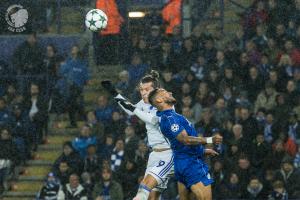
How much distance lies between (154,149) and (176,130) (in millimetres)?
1247

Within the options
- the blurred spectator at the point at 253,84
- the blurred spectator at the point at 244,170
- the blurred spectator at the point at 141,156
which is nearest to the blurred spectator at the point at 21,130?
the blurred spectator at the point at 141,156

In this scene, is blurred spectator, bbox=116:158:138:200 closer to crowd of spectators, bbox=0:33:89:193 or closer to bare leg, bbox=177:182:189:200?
crowd of spectators, bbox=0:33:89:193

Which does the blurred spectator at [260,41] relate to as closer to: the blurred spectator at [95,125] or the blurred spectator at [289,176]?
the blurred spectator at [289,176]

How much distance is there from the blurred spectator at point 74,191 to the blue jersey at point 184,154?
589 centimetres

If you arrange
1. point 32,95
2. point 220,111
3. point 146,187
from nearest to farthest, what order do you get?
point 146,187
point 220,111
point 32,95

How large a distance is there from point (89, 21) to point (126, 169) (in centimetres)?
286

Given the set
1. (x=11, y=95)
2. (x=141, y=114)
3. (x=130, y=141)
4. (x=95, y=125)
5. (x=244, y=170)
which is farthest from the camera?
(x=11, y=95)

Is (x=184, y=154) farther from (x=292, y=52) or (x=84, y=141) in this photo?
(x=292, y=52)

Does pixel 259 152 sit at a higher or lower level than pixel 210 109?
lower

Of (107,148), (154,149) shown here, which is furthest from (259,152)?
(154,149)

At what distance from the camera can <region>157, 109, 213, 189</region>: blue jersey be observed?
633 inches

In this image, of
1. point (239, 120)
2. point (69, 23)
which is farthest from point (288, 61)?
point (69, 23)

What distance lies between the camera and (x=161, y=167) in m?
16.9

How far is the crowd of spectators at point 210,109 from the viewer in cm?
2173
